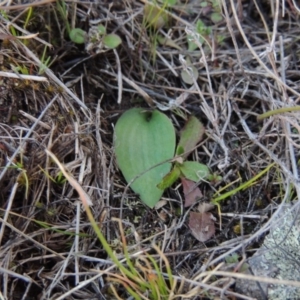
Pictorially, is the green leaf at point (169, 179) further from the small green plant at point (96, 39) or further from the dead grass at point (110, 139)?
the small green plant at point (96, 39)

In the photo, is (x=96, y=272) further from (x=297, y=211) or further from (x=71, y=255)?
(x=297, y=211)

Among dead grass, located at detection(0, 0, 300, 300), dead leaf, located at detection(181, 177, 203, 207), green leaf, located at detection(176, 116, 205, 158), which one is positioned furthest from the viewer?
green leaf, located at detection(176, 116, 205, 158)

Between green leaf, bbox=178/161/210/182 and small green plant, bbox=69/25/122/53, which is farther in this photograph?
small green plant, bbox=69/25/122/53

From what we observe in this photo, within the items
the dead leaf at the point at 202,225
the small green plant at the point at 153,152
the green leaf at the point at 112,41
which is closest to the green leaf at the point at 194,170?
the small green plant at the point at 153,152

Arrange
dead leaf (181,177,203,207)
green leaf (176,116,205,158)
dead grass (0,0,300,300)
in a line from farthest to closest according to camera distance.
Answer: green leaf (176,116,205,158), dead leaf (181,177,203,207), dead grass (0,0,300,300)

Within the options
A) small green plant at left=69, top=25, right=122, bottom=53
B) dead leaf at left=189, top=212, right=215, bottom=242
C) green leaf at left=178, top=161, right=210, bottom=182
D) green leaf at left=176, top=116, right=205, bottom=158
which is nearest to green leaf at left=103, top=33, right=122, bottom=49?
small green plant at left=69, top=25, right=122, bottom=53

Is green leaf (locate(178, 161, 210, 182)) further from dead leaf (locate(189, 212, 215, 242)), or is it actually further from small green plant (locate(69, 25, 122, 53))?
small green plant (locate(69, 25, 122, 53))
